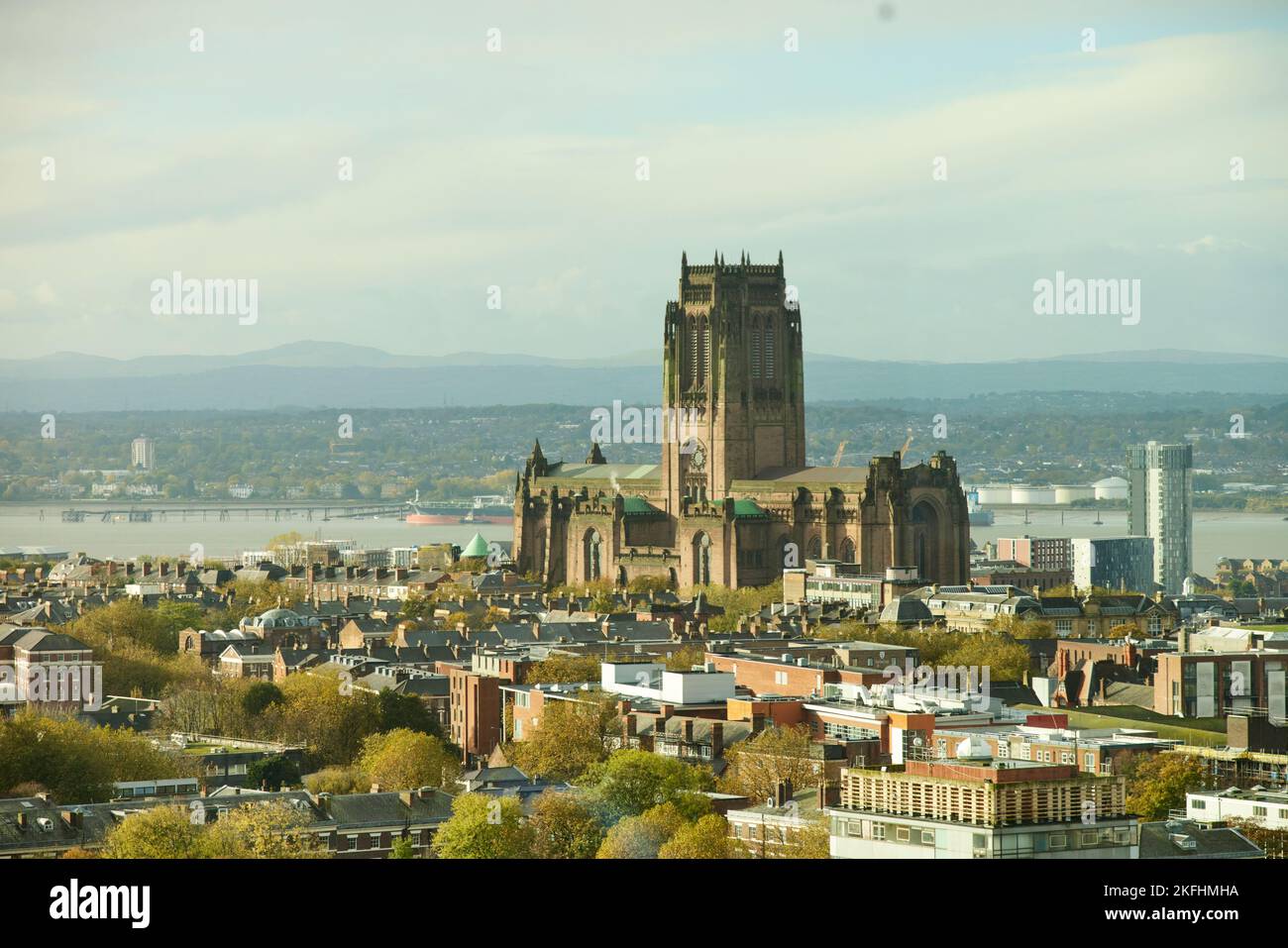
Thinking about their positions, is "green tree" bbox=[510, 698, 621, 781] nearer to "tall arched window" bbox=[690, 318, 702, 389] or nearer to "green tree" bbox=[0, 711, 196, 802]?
"green tree" bbox=[0, 711, 196, 802]

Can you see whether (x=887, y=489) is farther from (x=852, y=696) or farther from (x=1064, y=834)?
(x=1064, y=834)

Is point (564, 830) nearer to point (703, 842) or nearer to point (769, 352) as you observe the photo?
point (703, 842)

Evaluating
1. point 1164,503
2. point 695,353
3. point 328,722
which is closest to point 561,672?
point 328,722

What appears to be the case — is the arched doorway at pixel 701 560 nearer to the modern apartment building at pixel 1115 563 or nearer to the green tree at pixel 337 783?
the modern apartment building at pixel 1115 563

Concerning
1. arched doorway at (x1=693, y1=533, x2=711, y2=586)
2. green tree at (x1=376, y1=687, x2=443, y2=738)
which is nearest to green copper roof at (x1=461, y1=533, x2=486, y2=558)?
arched doorway at (x1=693, y1=533, x2=711, y2=586)

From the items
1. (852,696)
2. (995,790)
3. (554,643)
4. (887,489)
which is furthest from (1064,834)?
(887,489)

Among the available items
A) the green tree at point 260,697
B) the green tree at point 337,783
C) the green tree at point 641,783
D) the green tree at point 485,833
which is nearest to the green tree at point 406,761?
the green tree at point 337,783
